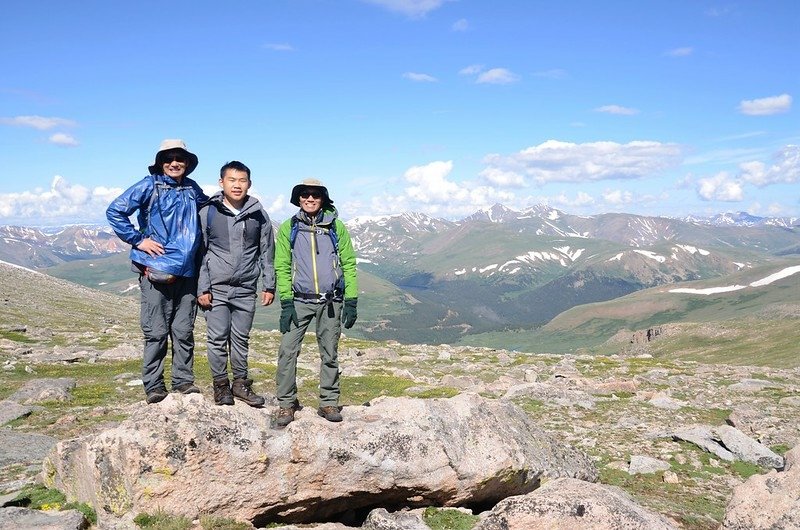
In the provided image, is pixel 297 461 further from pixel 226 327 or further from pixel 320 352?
pixel 226 327

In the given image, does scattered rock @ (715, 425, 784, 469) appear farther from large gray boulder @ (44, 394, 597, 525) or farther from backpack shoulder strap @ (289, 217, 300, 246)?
A: backpack shoulder strap @ (289, 217, 300, 246)

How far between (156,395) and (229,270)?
11.8ft

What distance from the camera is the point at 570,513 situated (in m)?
10.9

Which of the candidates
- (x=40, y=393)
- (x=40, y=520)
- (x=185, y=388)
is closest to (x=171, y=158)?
(x=185, y=388)

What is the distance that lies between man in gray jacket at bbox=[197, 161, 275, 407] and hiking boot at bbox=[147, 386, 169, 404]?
1.31 metres

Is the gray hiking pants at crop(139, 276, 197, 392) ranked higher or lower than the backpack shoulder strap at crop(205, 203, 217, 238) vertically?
lower

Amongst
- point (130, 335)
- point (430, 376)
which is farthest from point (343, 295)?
point (130, 335)

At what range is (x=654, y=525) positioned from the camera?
36.0ft

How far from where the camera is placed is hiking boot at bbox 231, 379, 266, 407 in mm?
13359

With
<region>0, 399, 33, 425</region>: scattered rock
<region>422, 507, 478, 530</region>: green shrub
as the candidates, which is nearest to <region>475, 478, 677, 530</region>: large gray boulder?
<region>422, 507, 478, 530</region>: green shrub

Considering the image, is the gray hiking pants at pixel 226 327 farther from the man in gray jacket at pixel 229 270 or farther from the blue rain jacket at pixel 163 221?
the blue rain jacket at pixel 163 221

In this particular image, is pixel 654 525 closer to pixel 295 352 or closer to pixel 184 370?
pixel 295 352

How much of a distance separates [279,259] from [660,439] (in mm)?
21952

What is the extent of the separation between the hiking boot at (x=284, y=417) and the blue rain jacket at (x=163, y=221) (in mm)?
4040
